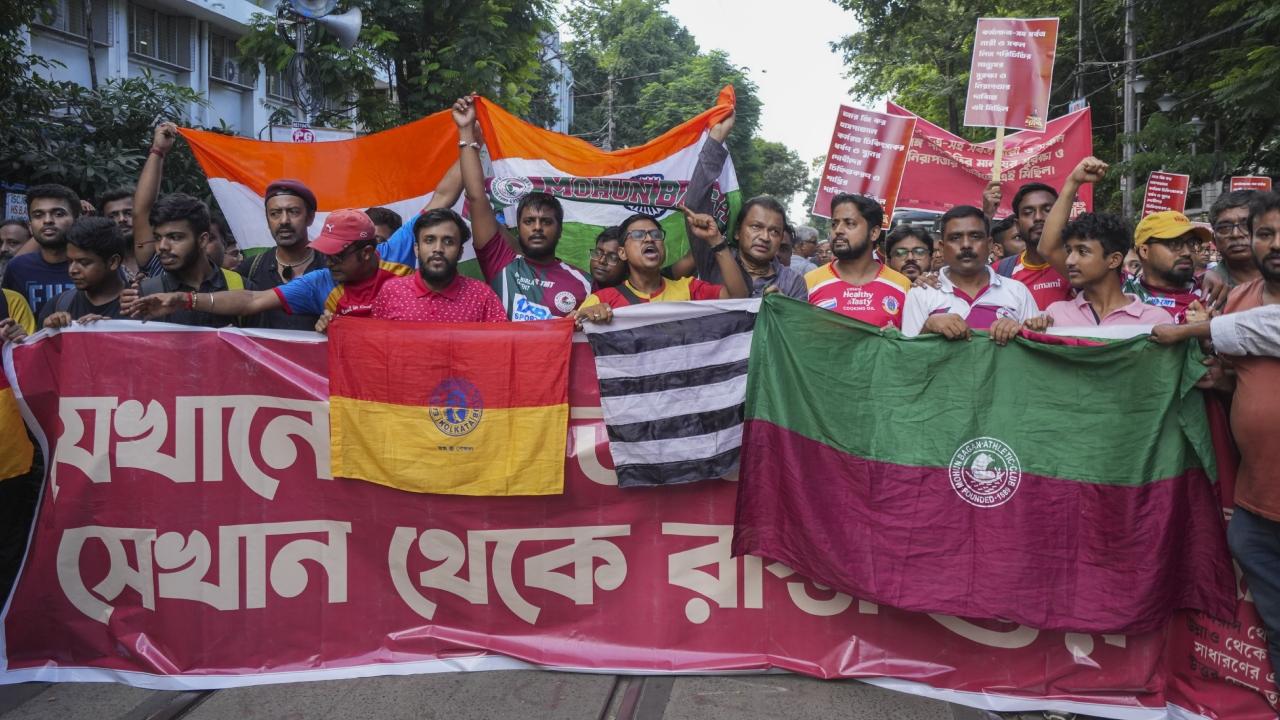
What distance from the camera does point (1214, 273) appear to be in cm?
586

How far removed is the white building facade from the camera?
61.1 feet

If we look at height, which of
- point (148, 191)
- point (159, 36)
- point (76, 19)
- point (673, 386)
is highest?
point (159, 36)

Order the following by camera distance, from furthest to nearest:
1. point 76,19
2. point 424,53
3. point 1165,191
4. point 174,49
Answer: point 174,49 < point 76,19 < point 424,53 < point 1165,191

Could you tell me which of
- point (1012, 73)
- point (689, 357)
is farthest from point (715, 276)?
point (1012, 73)

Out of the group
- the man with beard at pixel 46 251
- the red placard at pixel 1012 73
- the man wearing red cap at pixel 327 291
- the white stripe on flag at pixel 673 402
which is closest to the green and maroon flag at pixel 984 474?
the white stripe on flag at pixel 673 402

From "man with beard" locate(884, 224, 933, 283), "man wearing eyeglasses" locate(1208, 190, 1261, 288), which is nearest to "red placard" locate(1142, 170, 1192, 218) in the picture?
"man with beard" locate(884, 224, 933, 283)

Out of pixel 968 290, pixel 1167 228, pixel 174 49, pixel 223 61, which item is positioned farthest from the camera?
pixel 223 61

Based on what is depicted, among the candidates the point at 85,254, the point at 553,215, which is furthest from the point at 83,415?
the point at 553,215

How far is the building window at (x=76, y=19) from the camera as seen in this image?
1805cm

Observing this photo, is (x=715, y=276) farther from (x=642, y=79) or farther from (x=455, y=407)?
(x=642, y=79)

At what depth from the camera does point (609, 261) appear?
5.57 m

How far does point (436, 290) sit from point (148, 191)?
2.30 meters

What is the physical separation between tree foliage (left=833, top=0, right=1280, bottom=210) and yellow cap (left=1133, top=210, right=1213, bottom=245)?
27.5ft

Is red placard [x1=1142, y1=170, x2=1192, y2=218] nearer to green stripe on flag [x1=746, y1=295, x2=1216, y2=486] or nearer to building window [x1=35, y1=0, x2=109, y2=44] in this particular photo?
green stripe on flag [x1=746, y1=295, x2=1216, y2=486]
